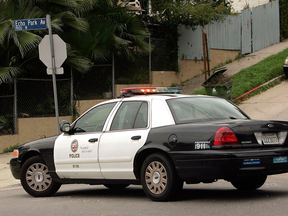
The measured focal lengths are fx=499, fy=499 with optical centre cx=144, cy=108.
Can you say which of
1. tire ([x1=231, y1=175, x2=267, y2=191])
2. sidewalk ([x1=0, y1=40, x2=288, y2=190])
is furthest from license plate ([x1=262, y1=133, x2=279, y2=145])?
sidewalk ([x1=0, y1=40, x2=288, y2=190])

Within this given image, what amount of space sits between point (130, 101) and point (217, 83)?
9.19 metres

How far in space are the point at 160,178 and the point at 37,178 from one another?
9.15 feet

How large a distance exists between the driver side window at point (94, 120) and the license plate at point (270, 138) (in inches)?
101

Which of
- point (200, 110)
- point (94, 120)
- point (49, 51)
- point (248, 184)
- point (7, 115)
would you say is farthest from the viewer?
point (7, 115)

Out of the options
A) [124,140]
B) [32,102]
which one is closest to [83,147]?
[124,140]

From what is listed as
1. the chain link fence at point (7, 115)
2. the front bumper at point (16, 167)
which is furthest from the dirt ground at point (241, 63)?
the front bumper at point (16, 167)

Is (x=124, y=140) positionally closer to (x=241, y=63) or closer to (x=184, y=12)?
(x=184, y=12)

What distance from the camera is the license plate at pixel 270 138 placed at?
6.78 m

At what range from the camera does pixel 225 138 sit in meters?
6.53

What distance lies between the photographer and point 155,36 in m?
21.7

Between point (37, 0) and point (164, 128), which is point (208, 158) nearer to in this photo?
point (164, 128)

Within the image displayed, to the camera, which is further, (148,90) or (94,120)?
(94,120)

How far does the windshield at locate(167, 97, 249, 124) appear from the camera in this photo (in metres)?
7.33

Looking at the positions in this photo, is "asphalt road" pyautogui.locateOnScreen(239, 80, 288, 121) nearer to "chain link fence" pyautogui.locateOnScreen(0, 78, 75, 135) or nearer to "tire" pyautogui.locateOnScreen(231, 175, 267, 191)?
"chain link fence" pyautogui.locateOnScreen(0, 78, 75, 135)
